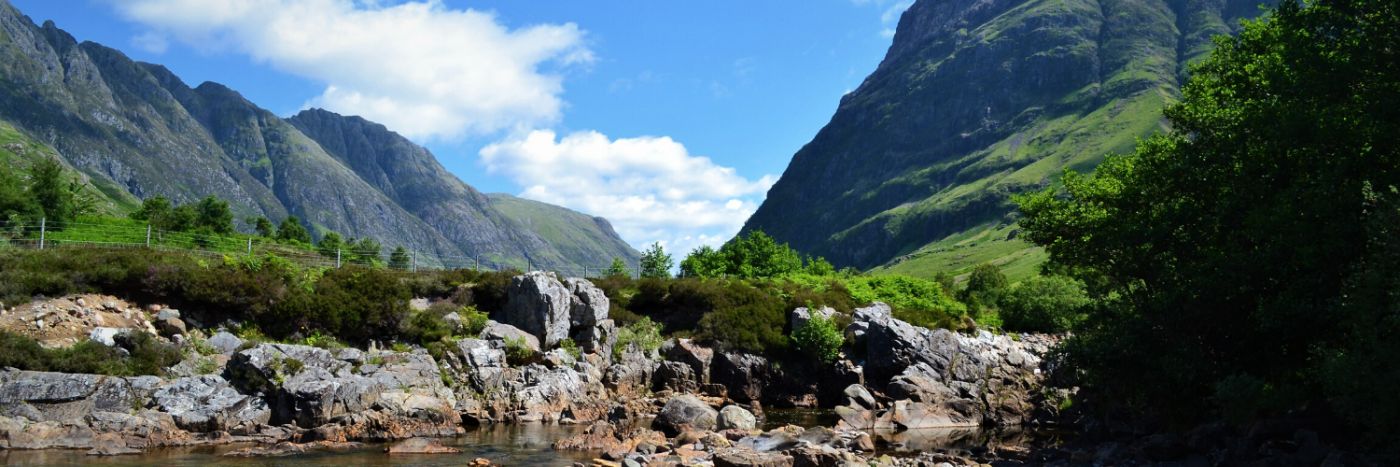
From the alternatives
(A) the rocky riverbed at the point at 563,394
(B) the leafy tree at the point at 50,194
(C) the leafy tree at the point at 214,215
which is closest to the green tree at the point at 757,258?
(A) the rocky riverbed at the point at 563,394

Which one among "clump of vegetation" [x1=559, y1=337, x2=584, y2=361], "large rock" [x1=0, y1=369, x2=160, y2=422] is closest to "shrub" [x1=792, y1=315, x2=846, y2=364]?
"clump of vegetation" [x1=559, y1=337, x2=584, y2=361]

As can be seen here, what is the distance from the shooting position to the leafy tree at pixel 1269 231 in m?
17.5

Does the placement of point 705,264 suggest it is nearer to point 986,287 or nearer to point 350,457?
point 986,287

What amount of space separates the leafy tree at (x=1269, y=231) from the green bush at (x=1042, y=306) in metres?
32.3

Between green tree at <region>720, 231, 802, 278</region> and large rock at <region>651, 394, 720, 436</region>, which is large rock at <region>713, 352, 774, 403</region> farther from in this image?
green tree at <region>720, 231, 802, 278</region>

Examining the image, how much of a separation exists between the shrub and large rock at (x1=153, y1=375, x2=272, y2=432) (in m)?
26.2

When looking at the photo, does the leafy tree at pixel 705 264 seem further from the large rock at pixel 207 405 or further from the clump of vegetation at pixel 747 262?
the large rock at pixel 207 405

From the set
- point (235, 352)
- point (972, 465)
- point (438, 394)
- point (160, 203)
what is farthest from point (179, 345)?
point (160, 203)

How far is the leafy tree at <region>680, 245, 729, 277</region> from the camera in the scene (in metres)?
77.1

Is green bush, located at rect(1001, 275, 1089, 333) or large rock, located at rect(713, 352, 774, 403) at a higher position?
green bush, located at rect(1001, 275, 1089, 333)

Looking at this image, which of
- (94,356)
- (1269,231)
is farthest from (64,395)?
(1269,231)

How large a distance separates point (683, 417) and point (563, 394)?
7.39m

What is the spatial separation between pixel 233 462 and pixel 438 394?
34.1 ft

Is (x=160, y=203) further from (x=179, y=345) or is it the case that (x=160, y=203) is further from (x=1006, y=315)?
(x=1006, y=315)
